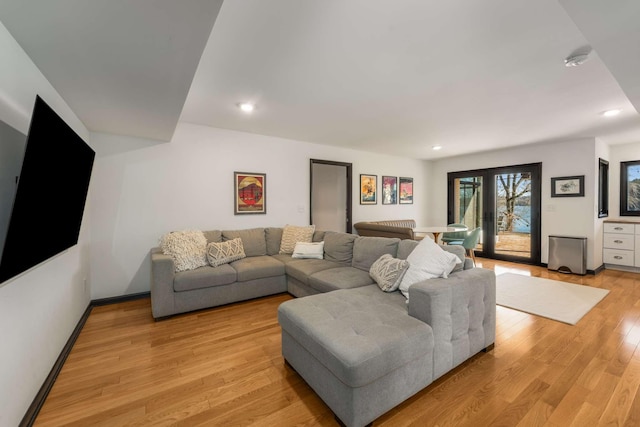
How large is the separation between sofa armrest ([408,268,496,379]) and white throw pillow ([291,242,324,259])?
2.03 meters

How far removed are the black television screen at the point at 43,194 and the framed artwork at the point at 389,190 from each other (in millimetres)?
5496

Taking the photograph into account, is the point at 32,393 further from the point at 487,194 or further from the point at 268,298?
the point at 487,194

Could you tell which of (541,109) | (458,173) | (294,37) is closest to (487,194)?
(458,173)

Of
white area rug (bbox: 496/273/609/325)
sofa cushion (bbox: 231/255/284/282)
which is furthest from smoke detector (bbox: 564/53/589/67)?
sofa cushion (bbox: 231/255/284/282)

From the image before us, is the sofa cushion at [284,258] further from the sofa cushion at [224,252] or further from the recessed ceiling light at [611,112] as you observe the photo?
the recessed ceiling light at [611,112]

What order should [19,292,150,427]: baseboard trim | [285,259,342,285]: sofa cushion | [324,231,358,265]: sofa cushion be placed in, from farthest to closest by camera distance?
1. [324,231,358,265]: sofa cushion
2. [285,259,342,285]: sofa cushion
3. [19,292,150,427]: baseboard trim

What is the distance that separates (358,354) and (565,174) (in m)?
5.96

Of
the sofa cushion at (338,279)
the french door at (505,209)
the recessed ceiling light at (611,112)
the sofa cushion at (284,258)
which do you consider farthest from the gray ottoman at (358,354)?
the french door at (505,209)

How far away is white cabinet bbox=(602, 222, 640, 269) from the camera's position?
4809 millimetres

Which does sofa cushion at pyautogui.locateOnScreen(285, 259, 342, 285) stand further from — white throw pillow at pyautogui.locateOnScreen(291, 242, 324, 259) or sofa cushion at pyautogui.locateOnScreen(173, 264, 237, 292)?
sofa cushion at pyautogui.locateOnScreen(173, 264, 237, 292)

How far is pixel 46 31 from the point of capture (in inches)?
55.9

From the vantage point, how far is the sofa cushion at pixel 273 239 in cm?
429

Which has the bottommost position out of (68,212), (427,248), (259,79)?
(427,248)

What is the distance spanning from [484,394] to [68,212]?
124 inches
